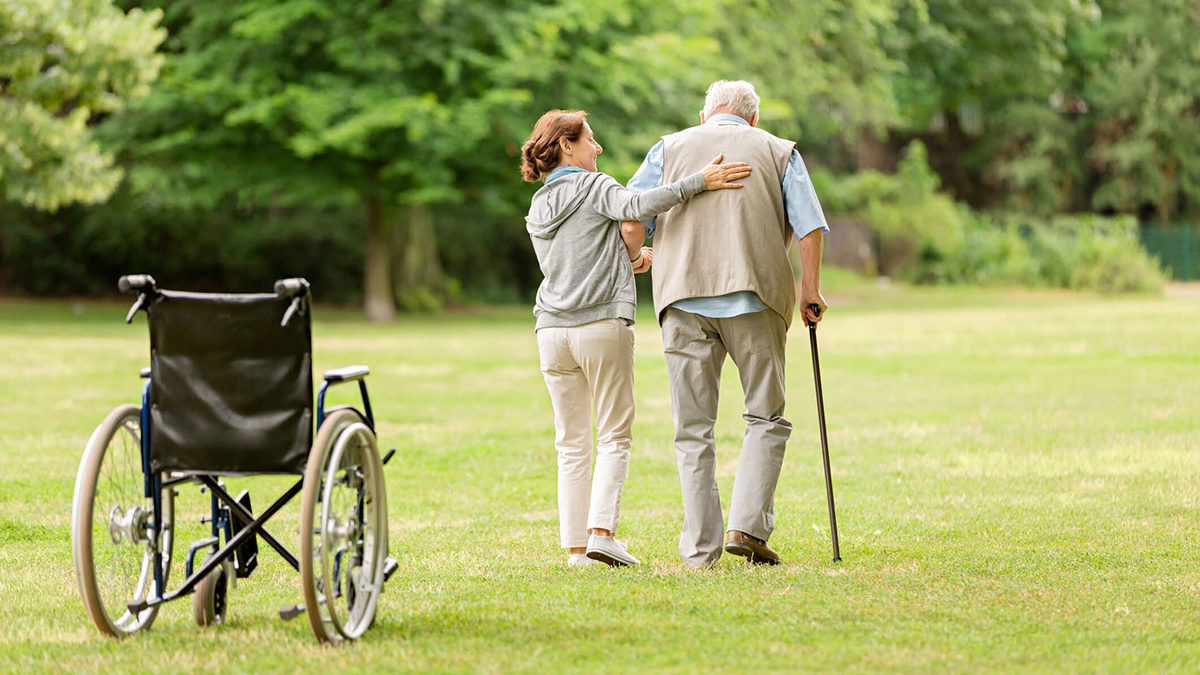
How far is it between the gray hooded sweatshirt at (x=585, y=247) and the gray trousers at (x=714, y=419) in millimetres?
318

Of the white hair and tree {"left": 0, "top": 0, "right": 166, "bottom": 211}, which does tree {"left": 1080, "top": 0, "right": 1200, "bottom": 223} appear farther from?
the white hair

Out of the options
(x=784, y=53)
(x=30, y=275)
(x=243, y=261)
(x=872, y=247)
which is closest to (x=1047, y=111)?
(x=872, y=247)

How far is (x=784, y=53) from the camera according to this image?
32.6 m

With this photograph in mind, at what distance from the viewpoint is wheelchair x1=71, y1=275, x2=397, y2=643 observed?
16.6ft

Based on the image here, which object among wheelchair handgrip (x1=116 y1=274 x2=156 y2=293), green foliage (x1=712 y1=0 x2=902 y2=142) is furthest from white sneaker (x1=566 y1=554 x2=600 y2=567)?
green foliage (x1=712 y1=0 x2=902 y2=142)

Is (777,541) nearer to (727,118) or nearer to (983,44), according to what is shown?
(727,118)

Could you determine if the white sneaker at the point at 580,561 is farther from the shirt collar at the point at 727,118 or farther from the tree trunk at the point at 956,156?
the tree trunk at the point at 956,156

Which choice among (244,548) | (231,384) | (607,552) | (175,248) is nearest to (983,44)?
(175,248)

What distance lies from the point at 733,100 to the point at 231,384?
268 centimetres

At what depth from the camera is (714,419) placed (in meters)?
6.71

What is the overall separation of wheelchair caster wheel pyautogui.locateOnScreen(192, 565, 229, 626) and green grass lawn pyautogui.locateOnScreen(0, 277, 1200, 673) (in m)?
0.08

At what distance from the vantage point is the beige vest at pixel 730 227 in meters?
6.59

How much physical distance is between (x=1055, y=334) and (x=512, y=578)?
17.5 meters

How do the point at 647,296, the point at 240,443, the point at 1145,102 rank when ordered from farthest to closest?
1. the point at 1145,102
2. the point at 647,296
3. the point at 240,443
